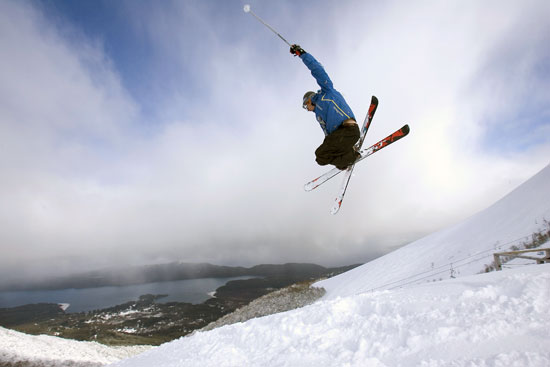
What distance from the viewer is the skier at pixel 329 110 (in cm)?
565

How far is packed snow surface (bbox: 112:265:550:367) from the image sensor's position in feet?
9.18

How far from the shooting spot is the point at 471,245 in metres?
16.4

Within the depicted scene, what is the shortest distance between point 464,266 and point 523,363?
1462 cm

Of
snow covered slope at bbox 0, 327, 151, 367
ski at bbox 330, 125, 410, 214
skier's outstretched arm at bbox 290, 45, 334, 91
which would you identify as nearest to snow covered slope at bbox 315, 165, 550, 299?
ski at bbox 330, 125, 410, 214

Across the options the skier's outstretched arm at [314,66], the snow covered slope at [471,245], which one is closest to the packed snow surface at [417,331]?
the skier's outstretched arm at [314,66]

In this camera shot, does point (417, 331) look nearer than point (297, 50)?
Yes

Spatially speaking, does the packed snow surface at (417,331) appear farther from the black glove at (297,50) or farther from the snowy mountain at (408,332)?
the black glove at (297,50)

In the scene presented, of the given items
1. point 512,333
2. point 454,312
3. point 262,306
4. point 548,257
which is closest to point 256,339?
point 454,312

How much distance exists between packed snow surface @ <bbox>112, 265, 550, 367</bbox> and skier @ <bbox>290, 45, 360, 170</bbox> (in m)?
3.73

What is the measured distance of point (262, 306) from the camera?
928 inches

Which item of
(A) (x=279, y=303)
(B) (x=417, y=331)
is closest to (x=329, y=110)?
(B) (x=417, y=331)

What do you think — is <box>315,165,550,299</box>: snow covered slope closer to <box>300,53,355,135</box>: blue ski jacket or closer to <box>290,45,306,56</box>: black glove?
<box>300,53,355,135</box>: blue ski jacket

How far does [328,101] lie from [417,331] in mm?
4857

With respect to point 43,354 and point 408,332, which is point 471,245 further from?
point 43,354
